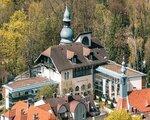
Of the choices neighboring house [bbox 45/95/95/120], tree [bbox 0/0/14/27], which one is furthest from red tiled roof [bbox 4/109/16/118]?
tree [bbox 0/0/14/27]

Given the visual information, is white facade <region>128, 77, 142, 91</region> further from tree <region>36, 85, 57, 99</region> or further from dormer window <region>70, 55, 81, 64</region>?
tree <region>36, 85, 57, 99</region>

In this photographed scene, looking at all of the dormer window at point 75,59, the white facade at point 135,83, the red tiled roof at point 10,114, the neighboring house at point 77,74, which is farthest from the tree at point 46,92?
the white facade at point 135,83

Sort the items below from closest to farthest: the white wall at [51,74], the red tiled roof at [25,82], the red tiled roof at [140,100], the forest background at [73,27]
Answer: the red tiled roof at [140,100] < the red tiled roof at [25,82] < the white wall at [51,74] < the forest background at [73,27]

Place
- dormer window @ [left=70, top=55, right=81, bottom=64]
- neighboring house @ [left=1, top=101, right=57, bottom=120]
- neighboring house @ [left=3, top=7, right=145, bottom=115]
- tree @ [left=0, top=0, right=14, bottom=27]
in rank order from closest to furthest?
neighboring house @ [left=1, top=101, right=57, bottom=120], neighboring house @ [left=3, top=7, right=145, bottom=115], dormer window @ [left=70, top=55, right=81, bottom=64], tree @ [left=0, top=0, right=14, bottom=27]

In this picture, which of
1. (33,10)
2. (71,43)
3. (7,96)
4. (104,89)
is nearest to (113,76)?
(104,89)

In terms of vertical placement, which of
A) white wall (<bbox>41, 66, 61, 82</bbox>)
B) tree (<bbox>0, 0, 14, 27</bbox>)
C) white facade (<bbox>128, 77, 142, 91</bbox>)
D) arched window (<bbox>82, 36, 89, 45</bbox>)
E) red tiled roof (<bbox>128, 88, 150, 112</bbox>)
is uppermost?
tree (<bbox>0, 0, 14, 27</bbox>)

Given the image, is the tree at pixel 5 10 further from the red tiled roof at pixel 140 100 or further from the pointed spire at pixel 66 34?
the red tiled roof at pixel 140 100
